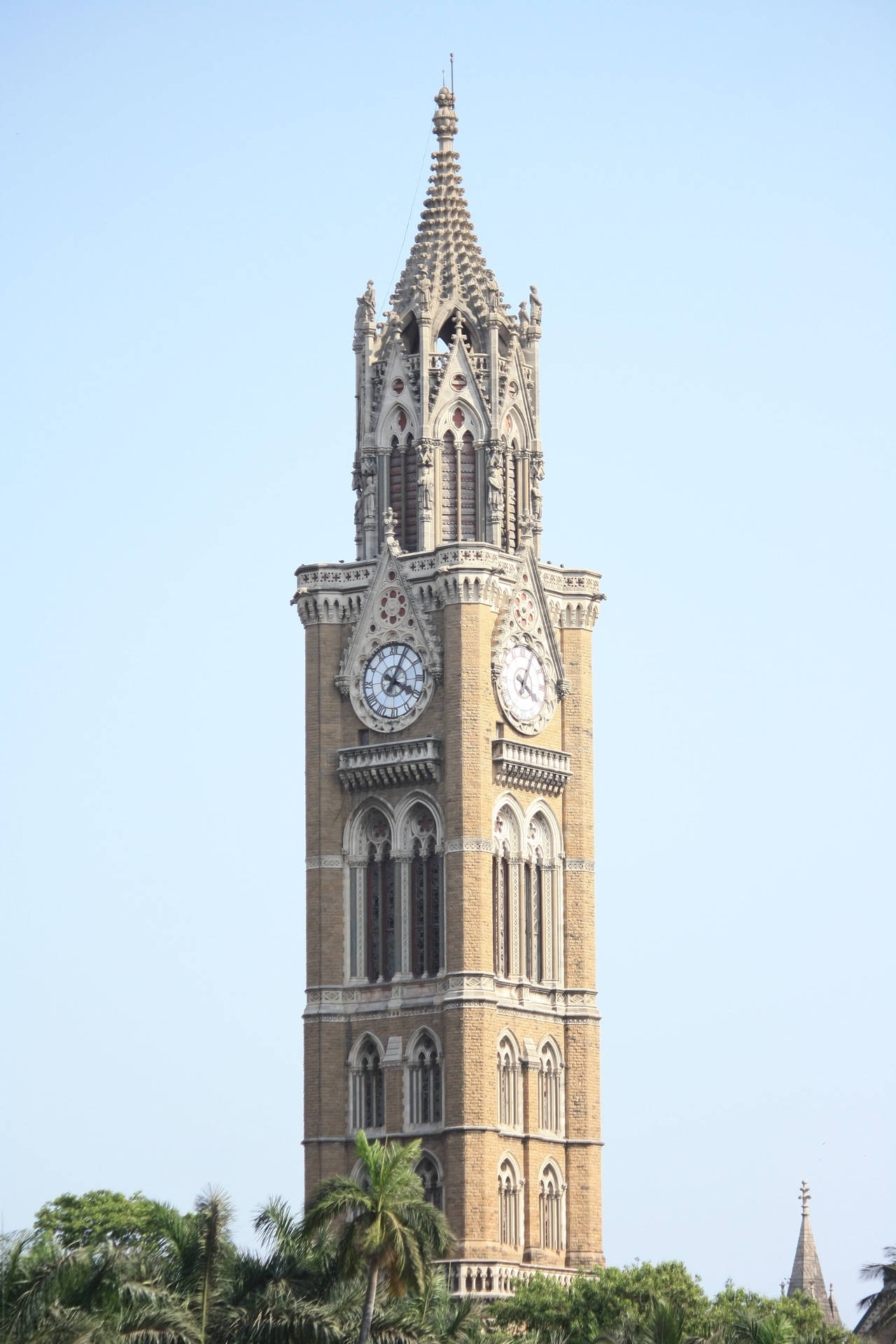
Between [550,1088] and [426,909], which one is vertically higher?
[426,909]

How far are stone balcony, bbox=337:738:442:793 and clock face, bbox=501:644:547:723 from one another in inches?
135

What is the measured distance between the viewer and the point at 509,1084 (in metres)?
123

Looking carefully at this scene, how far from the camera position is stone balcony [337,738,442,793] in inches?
4887

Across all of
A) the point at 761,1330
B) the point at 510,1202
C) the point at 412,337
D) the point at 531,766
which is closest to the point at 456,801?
the point at 531,766

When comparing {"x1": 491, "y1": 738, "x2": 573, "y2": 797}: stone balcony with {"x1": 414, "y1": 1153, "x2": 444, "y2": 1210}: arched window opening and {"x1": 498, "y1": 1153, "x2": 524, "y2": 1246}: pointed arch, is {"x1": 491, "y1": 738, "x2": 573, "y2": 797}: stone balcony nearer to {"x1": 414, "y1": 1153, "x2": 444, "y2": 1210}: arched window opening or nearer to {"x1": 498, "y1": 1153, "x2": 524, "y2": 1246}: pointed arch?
{"x1": 498, "y1": 1153, "x2": 524, "y2": 1246}: pointed arch

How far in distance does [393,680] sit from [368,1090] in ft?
44.5

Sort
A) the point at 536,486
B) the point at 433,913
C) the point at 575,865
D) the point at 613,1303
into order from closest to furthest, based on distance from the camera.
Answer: the point at 613,1303, the point at 433,913, the point at 575,865, the point at 536,486

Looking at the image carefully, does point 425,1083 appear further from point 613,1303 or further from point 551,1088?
point 613,1303

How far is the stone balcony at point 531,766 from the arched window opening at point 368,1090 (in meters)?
9.96

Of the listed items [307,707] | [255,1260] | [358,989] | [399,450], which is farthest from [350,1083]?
[255,1260]

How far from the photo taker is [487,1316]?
373 ft

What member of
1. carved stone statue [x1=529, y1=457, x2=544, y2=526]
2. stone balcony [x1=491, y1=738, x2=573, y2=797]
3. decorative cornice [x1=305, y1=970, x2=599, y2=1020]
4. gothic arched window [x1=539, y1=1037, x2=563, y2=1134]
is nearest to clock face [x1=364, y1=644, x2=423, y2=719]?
Result: stone balcony [x1=491, y1=738, x2=573, y2=797]

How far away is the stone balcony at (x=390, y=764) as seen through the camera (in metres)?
124

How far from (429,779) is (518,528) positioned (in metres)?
9.96
